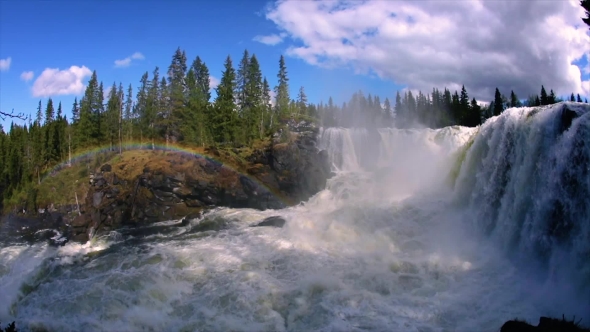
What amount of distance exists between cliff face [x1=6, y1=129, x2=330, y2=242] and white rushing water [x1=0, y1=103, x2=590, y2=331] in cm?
661

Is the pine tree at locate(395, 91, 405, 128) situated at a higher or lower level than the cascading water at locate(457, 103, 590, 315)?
higher

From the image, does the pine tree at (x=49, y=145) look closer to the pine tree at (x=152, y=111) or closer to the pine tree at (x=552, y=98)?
the pine tree at (x=152, y=111)

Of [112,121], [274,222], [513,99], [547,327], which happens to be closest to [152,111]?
[112,121]

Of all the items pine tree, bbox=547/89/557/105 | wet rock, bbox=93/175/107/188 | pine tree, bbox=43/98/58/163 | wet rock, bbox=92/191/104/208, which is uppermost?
pine tree, bbox=547/89/557/105

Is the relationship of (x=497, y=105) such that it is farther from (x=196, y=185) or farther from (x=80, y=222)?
(x=80, y=222)

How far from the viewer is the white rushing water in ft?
40.7

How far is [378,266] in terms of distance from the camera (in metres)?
16.5

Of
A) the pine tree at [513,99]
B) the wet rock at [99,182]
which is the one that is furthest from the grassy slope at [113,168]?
the pine tree at [513,99]

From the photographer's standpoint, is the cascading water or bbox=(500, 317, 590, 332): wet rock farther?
the cascading water

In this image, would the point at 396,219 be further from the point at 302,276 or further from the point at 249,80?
the point at 249,80

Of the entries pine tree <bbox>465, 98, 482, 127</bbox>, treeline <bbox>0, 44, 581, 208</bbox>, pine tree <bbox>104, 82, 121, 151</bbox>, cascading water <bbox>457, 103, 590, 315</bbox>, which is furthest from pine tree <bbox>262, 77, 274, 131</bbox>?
cascading water <bbox>457, 103, 590, 315</bbox>

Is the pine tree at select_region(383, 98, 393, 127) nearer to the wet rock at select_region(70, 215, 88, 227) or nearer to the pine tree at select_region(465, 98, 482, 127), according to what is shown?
the pine tree at select_region(465, 98, 482, 127)

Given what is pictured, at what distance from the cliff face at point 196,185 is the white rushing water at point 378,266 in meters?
6.61

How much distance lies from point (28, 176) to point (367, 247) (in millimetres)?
54998
